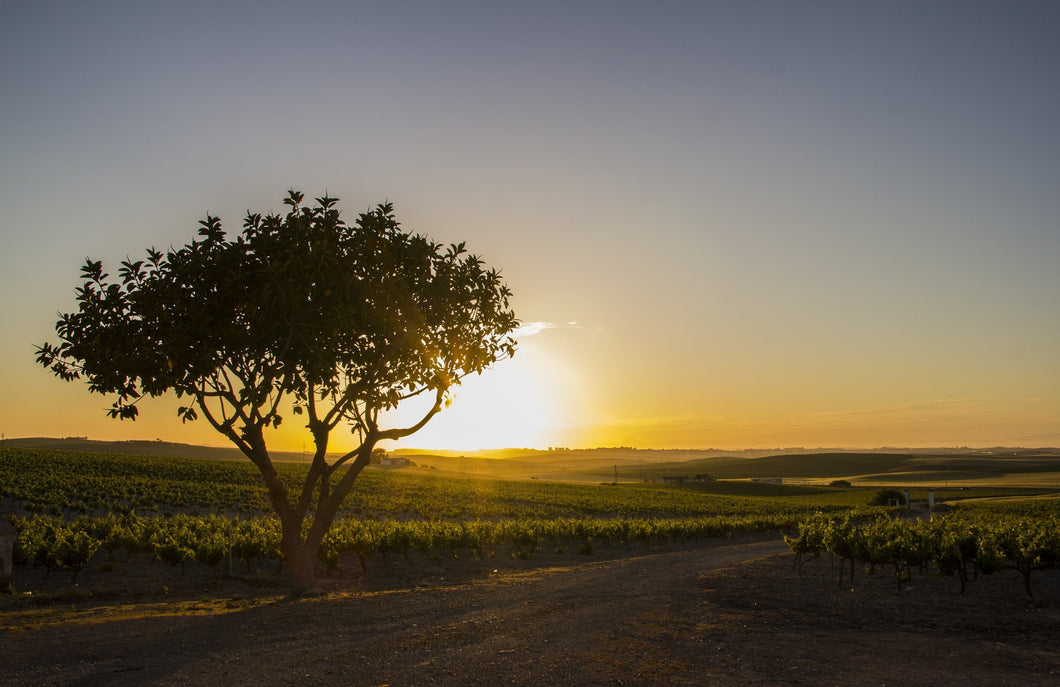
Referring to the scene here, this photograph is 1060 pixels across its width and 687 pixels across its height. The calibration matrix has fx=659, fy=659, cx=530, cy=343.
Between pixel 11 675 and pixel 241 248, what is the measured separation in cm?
1052

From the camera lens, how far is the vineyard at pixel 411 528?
650 inches

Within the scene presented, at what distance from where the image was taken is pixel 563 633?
12.6 metres

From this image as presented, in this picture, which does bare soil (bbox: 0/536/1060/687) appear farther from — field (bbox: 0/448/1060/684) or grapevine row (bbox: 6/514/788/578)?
grapevine row (bbox: 6/514/788/578)

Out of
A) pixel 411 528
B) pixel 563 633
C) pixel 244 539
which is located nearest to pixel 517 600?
pixel 563 633

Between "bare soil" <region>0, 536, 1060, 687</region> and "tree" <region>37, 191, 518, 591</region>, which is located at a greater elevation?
"tree" <region>37, 191, 518, 591</region>

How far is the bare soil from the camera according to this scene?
33.3 feet

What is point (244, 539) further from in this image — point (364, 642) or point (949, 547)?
point (949, 547)

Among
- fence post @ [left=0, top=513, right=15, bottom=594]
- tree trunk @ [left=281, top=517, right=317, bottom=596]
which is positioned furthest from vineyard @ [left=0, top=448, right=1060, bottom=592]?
tree trunk @ [left=281, top=517, right=317, bottom=596]

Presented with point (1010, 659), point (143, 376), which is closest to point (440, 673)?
point (1010, 659)

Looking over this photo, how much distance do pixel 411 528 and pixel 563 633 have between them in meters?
16.8

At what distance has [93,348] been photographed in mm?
17297

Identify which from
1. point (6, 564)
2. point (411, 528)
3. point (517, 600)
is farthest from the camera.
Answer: point (411, 528)

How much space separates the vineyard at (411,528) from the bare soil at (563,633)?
91 cm

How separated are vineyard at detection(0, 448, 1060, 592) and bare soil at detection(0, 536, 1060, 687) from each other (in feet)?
3.00
